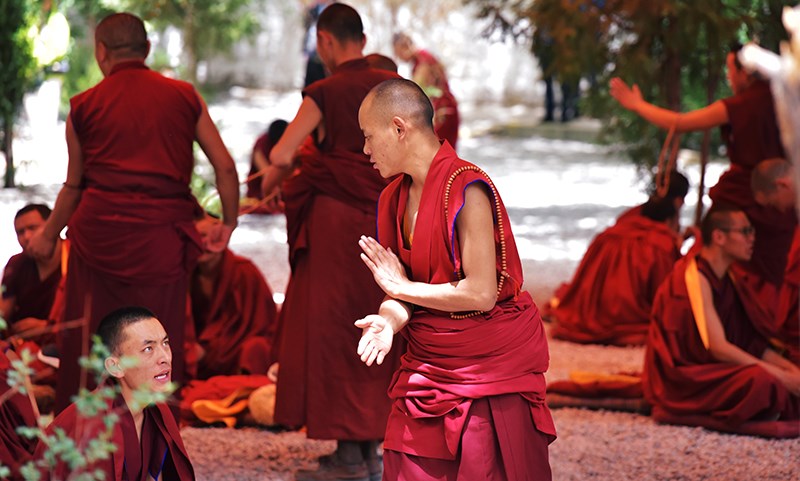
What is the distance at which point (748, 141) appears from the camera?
5.76m

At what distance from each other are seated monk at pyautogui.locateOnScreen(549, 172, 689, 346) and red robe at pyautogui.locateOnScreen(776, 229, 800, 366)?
3.99 ft

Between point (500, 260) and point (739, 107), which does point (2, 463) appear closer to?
point (500, 260)

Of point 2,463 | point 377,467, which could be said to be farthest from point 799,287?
point 2,463

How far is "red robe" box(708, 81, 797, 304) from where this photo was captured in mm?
5688

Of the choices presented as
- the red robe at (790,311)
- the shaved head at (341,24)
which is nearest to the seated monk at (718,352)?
the red robe at (790,311)

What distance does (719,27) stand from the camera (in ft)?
23.9

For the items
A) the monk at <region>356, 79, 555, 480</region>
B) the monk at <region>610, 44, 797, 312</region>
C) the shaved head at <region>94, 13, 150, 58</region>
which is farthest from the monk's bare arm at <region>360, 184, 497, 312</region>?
the monk at <region>610, 44, 797, 312</region>

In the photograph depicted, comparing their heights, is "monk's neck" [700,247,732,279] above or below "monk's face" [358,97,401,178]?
below

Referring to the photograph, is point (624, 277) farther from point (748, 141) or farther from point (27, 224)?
point (27, 224)

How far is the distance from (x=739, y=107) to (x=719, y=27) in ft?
5.75

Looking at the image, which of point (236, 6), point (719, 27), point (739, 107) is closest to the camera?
point (739, 107)

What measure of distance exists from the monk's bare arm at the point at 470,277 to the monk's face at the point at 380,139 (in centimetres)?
22

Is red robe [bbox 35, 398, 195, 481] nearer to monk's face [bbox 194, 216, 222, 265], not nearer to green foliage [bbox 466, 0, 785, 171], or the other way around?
monk's face [bbox 194, 216, 222, 265]

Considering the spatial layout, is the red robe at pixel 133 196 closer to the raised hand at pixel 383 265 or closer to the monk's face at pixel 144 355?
the monk's face at pixel 144 355
